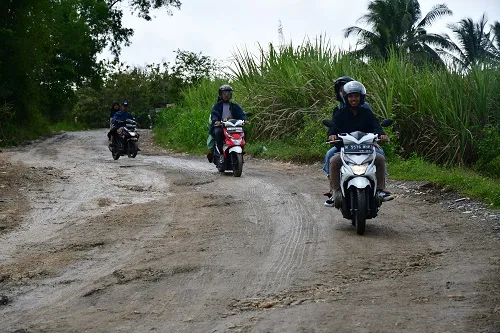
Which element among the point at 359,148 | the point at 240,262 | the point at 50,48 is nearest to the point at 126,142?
the point at 359,148

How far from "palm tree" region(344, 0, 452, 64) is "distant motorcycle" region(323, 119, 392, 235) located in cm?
4051

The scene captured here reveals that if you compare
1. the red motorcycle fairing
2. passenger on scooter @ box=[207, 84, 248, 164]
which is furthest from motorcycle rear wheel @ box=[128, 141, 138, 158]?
the red motorcycle fairing

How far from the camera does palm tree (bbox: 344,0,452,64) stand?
160ft

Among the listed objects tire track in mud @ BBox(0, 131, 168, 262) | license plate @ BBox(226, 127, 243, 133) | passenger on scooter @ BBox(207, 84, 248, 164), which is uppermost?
passenger on scooter @ BBox(207, 84, 248, 164)

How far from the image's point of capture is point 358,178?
870 cm

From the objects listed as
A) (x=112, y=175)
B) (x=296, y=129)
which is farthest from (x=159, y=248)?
(x=296, y=129)

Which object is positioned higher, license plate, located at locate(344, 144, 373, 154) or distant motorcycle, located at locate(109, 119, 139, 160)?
license plate, located at locate(344, 144, 373, 154)

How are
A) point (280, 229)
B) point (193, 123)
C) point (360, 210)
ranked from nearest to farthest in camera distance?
point (360, 210) < point (280, 229) < point (193, 123)

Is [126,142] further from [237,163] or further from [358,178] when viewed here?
[358,178]

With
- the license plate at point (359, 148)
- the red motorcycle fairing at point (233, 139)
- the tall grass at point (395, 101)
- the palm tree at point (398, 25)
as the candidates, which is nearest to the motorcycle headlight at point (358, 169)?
the license plate at point (359, 148)

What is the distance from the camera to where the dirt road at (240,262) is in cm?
534

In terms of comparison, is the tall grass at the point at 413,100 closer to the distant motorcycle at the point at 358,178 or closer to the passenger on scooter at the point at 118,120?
the passenger on scooter at the point at 118,120

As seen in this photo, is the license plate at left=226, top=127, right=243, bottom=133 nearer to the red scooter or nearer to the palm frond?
the red scooter

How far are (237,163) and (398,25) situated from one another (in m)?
36.7
